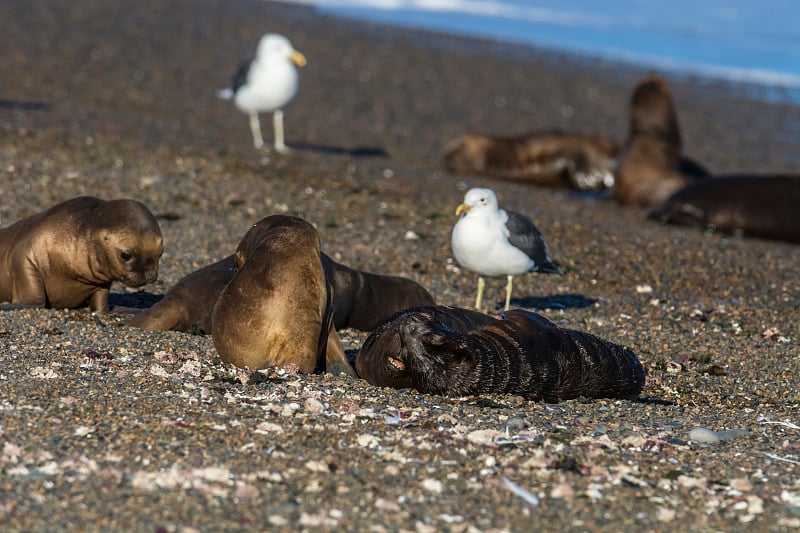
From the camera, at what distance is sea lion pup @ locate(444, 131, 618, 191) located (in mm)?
16219

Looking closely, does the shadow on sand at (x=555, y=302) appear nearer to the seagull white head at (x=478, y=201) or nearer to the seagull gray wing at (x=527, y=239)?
the seagull gray wing at (x=527, y=239)

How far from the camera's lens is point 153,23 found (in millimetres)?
23562

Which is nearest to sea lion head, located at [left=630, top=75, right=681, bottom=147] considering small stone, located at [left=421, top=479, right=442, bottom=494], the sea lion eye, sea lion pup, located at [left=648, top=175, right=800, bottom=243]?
sea lion pup, located at [left=648, top=175, right=800, bottom=243]

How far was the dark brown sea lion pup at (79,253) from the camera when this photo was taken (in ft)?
23.4

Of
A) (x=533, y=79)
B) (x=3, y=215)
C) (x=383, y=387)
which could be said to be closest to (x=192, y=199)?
(x=3, y=215)

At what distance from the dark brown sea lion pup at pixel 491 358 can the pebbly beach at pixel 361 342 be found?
0.14 m

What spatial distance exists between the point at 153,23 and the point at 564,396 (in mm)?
18913

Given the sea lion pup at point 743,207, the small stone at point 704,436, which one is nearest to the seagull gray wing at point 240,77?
the sea lion pup at point 743,207

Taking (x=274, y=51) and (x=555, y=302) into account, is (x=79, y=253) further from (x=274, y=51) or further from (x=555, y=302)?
(x=274, y=51)

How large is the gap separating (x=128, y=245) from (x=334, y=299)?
1.31 m

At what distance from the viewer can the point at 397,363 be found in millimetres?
6086

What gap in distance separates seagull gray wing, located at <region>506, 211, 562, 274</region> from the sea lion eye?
2.39 metres

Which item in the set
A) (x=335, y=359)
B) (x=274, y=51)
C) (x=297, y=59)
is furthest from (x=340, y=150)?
(x=335, y=359)

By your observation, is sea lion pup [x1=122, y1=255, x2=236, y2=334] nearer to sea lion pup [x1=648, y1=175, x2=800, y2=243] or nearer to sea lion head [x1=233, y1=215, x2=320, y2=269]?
sea lion head [x1=233, y1=215, x2=320, y2=269]
